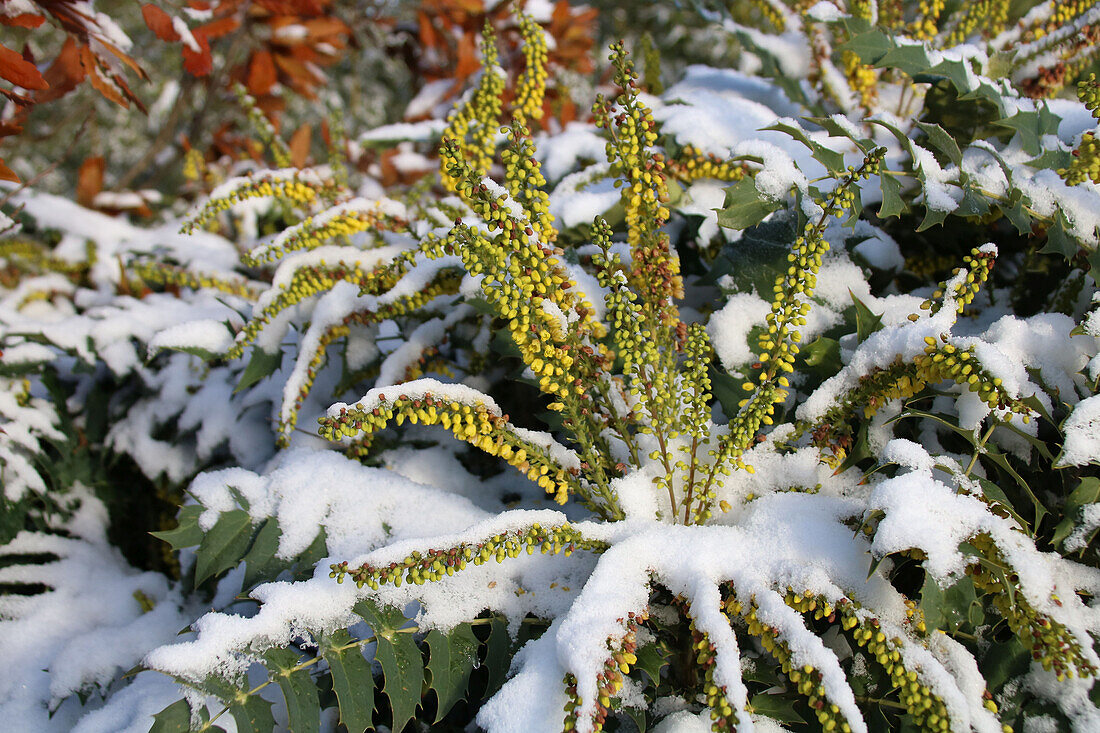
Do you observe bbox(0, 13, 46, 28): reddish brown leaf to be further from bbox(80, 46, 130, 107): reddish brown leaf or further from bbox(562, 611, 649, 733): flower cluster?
bbox(562, 611, 649, 733): flower cluster

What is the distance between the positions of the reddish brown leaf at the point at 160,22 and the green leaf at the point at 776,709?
175 cm

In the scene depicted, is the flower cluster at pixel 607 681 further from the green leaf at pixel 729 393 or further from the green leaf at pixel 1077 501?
the green leaf at pixel 1077 501

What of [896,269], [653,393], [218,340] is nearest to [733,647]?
[653,393]

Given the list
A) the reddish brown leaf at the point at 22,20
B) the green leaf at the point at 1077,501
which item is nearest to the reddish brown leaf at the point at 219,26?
the reddish brown leaf at the point at 22,20

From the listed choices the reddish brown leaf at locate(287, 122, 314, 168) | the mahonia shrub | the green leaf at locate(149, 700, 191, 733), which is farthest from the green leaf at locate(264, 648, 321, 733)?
the reddish brown leaf at locate(287, 122, 314, 168)

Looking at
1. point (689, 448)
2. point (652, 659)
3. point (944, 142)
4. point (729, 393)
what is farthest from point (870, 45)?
point (652, 659)

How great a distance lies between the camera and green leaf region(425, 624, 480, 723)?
0.98m

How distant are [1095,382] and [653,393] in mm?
619

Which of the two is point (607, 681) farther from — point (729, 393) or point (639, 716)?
point (729, 393)

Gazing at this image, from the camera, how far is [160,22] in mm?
1593

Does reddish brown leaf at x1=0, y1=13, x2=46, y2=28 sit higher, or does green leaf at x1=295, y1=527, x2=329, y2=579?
reddish brown leaf at x1=0, y1=13, x2=46, y2=28

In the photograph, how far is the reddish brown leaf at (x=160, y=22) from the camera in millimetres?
1573

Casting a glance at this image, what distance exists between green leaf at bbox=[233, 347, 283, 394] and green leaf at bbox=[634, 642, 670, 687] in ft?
2.92

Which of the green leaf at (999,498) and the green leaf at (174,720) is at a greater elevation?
the green leaf at (999,498)
